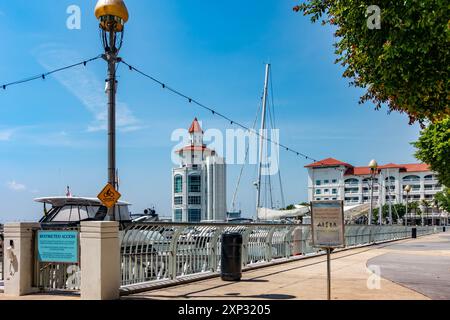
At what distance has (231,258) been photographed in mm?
12094

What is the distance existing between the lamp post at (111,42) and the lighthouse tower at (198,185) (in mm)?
102950

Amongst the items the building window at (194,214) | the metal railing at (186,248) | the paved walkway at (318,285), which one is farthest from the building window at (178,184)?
the paved walkway at (318,285)

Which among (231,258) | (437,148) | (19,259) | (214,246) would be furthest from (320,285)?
(437,148)

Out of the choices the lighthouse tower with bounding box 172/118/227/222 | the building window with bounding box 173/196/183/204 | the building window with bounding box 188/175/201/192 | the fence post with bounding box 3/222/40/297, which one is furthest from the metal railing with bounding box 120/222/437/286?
the building window with bounding box 173/196/183/204

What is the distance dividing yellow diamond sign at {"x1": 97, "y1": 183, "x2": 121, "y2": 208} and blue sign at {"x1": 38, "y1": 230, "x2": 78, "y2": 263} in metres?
1.08

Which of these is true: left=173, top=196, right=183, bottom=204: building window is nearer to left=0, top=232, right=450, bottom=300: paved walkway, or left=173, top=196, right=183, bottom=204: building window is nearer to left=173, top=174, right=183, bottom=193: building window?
left=173, top=174, right=183, bottom=193: building window

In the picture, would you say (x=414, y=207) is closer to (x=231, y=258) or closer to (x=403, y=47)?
(x=231, y=258)

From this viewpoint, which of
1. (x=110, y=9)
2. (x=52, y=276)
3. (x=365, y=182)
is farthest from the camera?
(x=365, y=182)

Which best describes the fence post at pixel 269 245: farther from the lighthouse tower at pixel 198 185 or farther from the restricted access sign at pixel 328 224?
the lighthouse tower at pixel 198 185

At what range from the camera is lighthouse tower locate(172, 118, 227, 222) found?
384ft

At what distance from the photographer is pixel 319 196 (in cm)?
16700

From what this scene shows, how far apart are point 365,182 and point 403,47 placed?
162 metres
